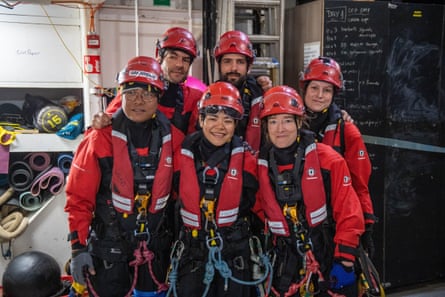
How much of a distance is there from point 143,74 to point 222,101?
51cm

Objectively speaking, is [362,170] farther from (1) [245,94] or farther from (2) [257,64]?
(2) [257,64]

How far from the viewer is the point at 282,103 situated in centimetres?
254

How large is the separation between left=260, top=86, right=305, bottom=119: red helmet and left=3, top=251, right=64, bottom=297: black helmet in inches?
102

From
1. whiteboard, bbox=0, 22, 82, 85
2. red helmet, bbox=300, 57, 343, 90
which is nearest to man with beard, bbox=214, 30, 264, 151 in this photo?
red helmet, bbox=300, 57, 343, 90

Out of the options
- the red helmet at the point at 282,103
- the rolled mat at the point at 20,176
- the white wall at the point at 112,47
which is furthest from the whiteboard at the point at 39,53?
the red helmet at the point at 282,103

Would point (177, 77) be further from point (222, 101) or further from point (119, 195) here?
point (119, 195)

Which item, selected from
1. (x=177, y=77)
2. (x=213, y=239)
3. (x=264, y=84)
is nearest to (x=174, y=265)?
(x=213, y=239)

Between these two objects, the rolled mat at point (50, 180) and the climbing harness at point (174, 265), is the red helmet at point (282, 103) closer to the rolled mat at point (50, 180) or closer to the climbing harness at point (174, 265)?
the climbing harness at point (174, 265)

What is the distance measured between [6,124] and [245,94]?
108 inches

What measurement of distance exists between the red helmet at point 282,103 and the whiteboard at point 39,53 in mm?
2624

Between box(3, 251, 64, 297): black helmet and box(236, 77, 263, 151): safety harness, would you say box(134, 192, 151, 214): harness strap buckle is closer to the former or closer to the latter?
box(236, 77, 263, 151): safety harness

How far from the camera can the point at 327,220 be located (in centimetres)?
264

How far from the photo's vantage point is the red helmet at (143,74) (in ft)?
8.40

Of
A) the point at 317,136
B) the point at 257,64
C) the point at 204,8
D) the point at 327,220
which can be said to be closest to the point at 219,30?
the point at 204,8
